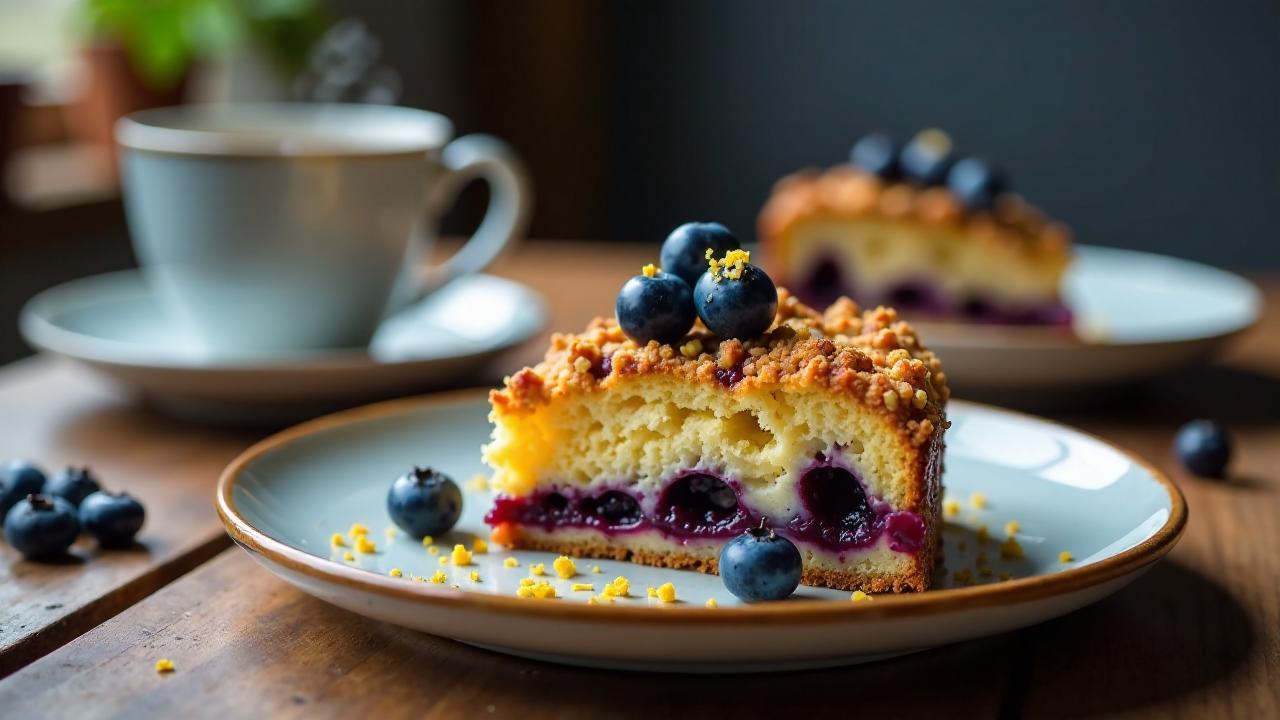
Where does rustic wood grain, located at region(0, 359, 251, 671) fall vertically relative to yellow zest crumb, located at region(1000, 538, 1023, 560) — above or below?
below

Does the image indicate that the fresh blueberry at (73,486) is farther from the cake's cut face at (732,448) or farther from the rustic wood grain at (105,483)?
the cake's cut face at (732,448)

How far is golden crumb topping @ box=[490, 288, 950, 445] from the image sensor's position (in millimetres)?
1508

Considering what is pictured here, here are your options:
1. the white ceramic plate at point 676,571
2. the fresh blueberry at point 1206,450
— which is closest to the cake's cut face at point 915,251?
the fresh blueberry at point 1206,450

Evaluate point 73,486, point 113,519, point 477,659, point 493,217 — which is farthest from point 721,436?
point 493,217

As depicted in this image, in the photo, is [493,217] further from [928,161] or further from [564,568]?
[564,568]

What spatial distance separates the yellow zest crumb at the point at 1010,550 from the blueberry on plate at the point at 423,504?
0.63 meters

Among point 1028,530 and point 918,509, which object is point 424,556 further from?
point 1028,530

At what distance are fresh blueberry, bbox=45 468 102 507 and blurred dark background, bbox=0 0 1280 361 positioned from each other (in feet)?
11.0

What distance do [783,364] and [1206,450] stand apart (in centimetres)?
81

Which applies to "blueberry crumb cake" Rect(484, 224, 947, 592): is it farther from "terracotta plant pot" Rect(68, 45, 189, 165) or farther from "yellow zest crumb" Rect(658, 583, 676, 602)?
"terracotta plant pot" Rect(68, 45, 189, 165)

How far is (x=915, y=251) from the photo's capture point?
3.19 m

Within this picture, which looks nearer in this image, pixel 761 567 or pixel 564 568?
pixel 761 567

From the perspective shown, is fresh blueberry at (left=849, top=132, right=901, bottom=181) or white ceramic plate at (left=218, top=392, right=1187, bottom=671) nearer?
white ceramic plate at (left=218, top=392, right=1187, bottom=671)

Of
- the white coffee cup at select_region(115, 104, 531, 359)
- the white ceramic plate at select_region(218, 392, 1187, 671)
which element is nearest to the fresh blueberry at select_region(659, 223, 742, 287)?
the white ceramic plate at select_region(218, 392, 1187, 671)
